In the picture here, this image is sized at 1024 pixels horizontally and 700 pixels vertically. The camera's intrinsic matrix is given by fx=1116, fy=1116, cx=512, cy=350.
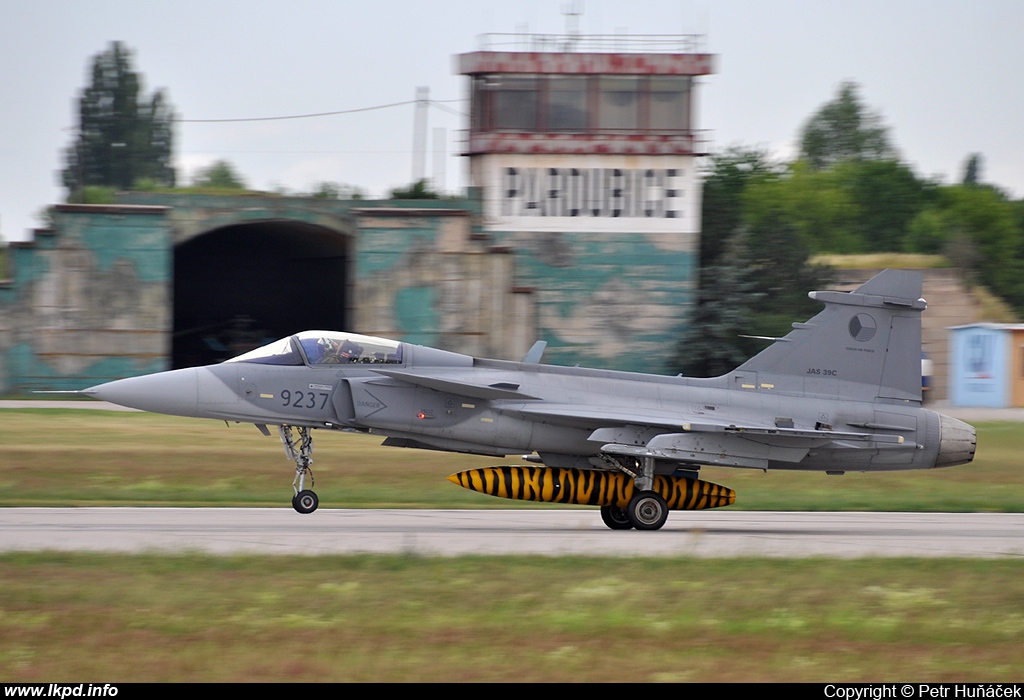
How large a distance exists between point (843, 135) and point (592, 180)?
246 ft

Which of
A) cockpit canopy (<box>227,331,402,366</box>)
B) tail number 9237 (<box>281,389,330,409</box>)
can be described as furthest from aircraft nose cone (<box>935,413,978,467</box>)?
tail number 9237 (<box>281,389,330,409</box>)

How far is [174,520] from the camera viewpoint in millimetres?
15148

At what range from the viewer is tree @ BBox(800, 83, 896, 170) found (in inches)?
4139

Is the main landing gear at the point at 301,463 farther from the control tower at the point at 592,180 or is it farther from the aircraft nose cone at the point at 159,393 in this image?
the control tower at the point at 592,180

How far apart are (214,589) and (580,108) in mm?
31848

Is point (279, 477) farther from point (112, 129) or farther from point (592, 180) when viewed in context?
point (112, 129)

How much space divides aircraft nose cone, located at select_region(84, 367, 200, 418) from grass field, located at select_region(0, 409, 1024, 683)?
3468 mm

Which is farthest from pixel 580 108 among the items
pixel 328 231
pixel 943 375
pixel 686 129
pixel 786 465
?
pixel 786 465

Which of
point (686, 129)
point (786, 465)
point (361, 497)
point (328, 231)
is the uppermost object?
point (686, 129)

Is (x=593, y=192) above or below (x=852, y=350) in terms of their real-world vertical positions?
above

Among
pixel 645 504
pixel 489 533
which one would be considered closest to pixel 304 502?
pixel 489 533

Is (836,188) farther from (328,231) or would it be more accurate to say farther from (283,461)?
(283,461)

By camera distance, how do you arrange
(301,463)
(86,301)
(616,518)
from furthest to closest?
(86,301)
(616,518)
(301,463)

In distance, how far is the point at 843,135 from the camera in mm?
107000
